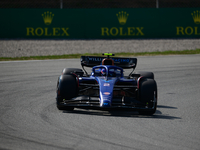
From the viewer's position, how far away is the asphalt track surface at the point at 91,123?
5.31 metres

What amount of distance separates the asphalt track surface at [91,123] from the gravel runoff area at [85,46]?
7669 mm

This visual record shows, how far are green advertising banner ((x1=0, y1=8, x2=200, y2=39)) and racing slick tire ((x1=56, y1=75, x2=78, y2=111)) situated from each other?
15.0 metres

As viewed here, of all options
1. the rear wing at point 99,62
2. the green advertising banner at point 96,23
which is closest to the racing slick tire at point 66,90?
the rear wing at point 99,62

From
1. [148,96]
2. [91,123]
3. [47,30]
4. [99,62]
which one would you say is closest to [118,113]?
[148,96]

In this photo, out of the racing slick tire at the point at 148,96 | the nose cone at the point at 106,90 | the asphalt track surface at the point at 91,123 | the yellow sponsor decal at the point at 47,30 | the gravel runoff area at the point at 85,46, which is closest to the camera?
the asphalt track surface at the point at 91,123

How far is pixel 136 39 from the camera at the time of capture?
22.8 m

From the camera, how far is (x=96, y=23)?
22.5 m

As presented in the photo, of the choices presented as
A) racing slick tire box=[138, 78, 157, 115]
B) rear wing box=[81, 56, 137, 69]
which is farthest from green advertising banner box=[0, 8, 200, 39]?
racing slick tire box=[138, 78, 157, 115]

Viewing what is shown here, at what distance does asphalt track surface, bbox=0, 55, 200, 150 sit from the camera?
531 centimetres

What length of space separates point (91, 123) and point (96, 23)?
1649 centimetres

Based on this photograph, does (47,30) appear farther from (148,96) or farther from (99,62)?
(148,96)

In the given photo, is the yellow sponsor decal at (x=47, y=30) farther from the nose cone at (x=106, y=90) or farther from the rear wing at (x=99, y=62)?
the nose cone at (x=106, y=90)

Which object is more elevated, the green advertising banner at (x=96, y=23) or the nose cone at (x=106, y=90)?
the green advertising banner at (x=96, y=23)

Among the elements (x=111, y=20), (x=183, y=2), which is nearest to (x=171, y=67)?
(x=111, y=20)
